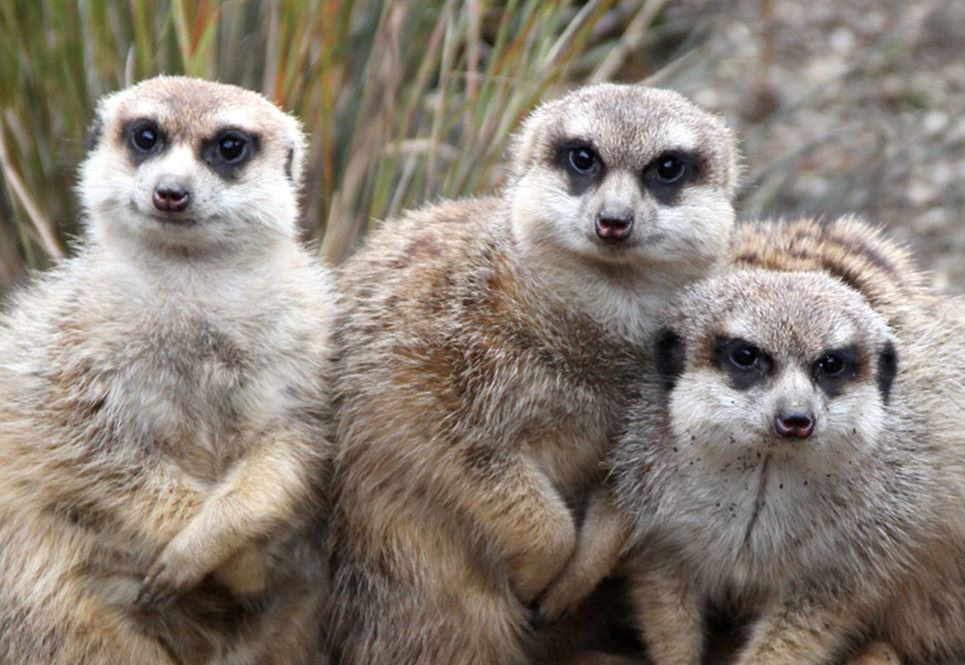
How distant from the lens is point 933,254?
6672mm

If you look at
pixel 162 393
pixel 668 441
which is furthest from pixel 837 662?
pixel 162 393

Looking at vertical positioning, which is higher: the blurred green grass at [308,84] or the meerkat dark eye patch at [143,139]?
the meerkat dark eye patch at [143,139]

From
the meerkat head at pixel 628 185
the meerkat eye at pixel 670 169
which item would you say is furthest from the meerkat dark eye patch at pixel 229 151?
the meerkat eye at pixel 670 169

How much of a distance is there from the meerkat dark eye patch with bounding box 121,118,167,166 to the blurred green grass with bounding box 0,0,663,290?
854 mm

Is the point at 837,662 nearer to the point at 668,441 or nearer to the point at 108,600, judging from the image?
the point at 668,441

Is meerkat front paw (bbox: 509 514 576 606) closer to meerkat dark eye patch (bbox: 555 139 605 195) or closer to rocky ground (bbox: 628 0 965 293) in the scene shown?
meerkat dark eye patch (bbox: 555 139 605 195)

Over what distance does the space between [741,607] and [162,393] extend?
1366mm

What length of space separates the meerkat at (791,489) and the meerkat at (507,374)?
0.42 feet

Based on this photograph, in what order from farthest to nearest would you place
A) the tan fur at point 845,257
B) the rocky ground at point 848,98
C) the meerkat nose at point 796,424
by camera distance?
the rocky ground at point 848,98
the tan fur at point 845,257
the meerkat nose at point 796,424

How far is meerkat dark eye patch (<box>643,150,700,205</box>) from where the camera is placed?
3.68 m

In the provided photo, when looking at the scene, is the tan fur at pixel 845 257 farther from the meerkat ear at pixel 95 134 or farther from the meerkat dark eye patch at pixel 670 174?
the meerkat ear at pixel 95 134

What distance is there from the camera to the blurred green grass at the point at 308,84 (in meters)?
4.70

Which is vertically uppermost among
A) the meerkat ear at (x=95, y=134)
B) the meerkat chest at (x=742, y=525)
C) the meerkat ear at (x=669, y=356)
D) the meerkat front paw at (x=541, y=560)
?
the meerkat ear at (x=669, y=356)

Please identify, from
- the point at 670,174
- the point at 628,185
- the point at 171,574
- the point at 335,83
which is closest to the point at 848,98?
the point at 335,83
